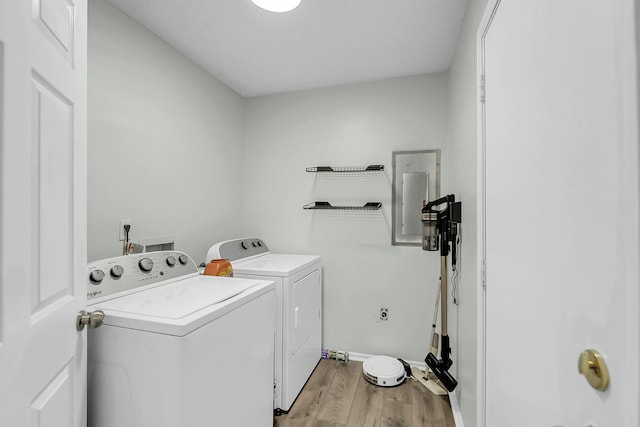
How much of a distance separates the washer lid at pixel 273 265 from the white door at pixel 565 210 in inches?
52.6

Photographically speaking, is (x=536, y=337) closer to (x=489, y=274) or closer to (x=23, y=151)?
(x=489, y=274)

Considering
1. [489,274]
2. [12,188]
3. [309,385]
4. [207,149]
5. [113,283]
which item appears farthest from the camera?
[207,149]

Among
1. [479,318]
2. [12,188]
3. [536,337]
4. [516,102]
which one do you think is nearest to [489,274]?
[479,318]

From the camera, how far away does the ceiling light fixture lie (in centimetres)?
157

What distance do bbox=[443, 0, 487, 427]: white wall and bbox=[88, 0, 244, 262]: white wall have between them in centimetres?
194

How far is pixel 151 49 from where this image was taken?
6.50ft

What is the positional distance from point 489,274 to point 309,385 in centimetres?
173

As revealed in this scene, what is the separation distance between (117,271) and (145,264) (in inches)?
6.3

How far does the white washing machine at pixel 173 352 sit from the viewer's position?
1.02m

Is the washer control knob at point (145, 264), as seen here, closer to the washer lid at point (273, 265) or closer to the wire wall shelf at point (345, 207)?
the washer lid at point (273, 265)

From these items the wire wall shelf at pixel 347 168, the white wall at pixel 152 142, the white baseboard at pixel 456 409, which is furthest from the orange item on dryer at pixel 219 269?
the white baseboard at pixel 456 409

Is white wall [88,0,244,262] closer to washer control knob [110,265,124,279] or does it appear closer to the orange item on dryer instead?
washer control knob [110,265,124,279]

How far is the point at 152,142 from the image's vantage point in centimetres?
200

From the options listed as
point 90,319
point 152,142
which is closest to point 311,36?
point 152,142
